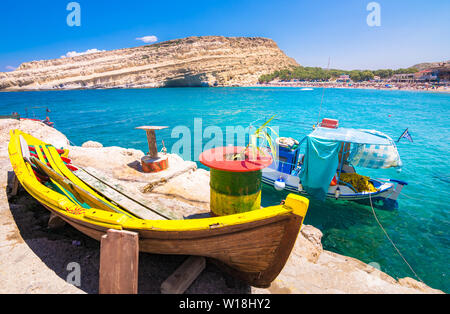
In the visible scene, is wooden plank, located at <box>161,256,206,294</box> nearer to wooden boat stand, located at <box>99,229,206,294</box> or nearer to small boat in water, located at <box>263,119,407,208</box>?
wooden boat stand, located at <box>99,229,206,294</box>

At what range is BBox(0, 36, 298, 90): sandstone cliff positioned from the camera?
135 meters

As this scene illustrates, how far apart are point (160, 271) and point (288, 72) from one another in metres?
182

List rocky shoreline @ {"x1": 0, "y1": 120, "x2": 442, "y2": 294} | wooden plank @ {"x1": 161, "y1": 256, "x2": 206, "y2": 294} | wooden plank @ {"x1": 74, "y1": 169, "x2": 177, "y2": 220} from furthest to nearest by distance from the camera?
wooden plank @ {"x1": 74, "y1": 169, "x2": 177, "y2": 220}
rocky shoreline @ {"x1": 0, "y1": 120, "x2": 442, "y2": 294}
wooden plank @ {"x1": 161, "y1": 256, "x2": 206, "y2": 294}

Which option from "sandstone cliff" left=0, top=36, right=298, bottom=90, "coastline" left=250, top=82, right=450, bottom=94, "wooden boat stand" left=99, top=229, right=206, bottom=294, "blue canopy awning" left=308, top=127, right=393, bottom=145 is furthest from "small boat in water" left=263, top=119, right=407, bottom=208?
"sandstone cliff" left=0, top=36, right=298, bottom=90

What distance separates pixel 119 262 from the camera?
302cm

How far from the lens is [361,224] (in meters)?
9.56

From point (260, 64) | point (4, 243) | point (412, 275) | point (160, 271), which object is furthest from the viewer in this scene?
point (260, 64)

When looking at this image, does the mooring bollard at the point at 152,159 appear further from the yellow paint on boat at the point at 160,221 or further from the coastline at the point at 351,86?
the coastline at the point at 351,86

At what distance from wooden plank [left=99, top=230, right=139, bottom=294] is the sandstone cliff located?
137393mm

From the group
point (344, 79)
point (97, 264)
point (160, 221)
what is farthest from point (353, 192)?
point (344, 79)

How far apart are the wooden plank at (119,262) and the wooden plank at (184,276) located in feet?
1.66
